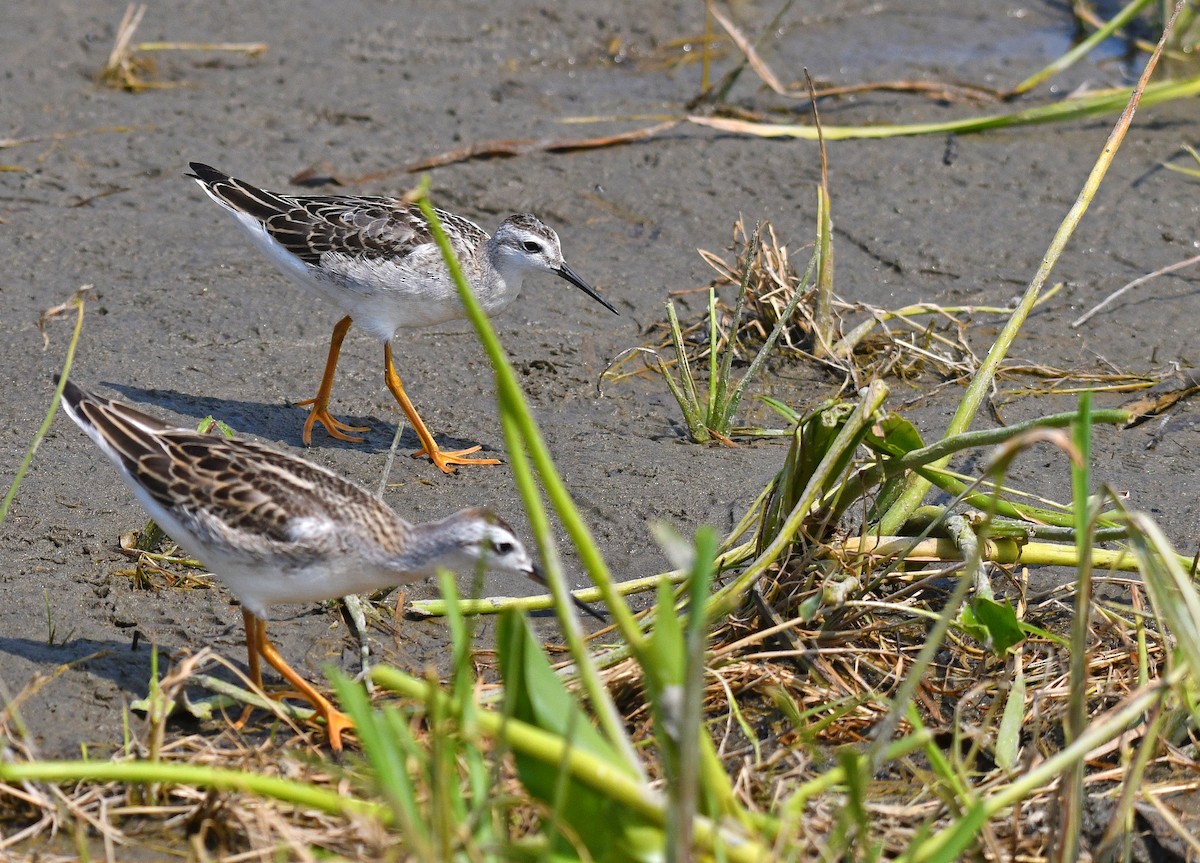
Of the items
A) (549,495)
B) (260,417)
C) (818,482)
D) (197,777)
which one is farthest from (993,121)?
(197,777)

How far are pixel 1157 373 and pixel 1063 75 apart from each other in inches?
166

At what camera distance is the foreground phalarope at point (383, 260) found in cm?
651

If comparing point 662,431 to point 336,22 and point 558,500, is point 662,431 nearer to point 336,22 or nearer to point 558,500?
point 558,500

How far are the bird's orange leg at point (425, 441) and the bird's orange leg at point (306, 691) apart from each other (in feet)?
5.92

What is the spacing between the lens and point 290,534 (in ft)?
14.0

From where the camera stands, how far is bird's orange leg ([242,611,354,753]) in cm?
432

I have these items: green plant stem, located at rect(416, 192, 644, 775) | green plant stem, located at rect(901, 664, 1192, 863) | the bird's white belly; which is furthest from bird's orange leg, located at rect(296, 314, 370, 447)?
green plant stem, located at rect(901, 664, 1192, 863)

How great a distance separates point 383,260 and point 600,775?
14.0ft

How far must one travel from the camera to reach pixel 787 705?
14.0 ft

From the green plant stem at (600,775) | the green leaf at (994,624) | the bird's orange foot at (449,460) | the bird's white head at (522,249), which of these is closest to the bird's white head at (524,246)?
the bird's white head at (522,249)

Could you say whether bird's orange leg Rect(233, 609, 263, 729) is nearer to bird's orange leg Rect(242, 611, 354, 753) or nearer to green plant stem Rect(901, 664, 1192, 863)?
bird's orange leg Rect(242, 611, 354, 753)

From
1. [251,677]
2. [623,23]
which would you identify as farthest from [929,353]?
[623,23]

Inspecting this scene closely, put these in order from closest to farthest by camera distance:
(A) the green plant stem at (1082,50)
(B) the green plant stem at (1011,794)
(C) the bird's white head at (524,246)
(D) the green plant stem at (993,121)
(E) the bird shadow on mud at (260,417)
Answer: (B) the green plant stem at (1011,794) → (E) the bird shadow on mud at (260,417) → (C) the bird's white head at (524,246) → (D) the green plant stem at (993,121) → (A) the green plant stem at (1082,50)

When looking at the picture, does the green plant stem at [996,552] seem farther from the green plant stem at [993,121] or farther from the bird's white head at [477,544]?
the green plant stem at [993,121]
